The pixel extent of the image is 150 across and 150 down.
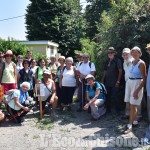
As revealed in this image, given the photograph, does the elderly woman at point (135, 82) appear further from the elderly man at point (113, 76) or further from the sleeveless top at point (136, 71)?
the elderly man at point (113, 76)

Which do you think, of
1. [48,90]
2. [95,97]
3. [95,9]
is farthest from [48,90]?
[95,9]

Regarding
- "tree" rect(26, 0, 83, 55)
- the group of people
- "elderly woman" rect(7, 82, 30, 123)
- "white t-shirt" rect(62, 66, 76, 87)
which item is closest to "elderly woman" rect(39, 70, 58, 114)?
the group of people

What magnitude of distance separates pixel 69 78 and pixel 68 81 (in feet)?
0.31

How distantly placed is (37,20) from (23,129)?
83.9 ft

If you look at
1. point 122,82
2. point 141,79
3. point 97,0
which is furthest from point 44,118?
point 97,0

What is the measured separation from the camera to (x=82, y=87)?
8.59 metres

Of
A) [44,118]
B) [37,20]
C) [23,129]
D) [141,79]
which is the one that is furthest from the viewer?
[37,20]

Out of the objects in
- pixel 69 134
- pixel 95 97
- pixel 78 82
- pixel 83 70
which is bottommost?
pixel 69 134

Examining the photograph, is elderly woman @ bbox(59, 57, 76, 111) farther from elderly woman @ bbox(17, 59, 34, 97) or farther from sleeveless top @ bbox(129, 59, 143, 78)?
sleeveless top @ bbox(129, 59, 143, 78)

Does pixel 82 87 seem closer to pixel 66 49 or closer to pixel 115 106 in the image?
pixel 115 106

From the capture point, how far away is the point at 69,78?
A: 8.55 m

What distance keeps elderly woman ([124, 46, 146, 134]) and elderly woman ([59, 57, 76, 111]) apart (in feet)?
7.11

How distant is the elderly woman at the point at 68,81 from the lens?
336 inches

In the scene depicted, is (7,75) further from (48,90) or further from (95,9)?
(95,9)
